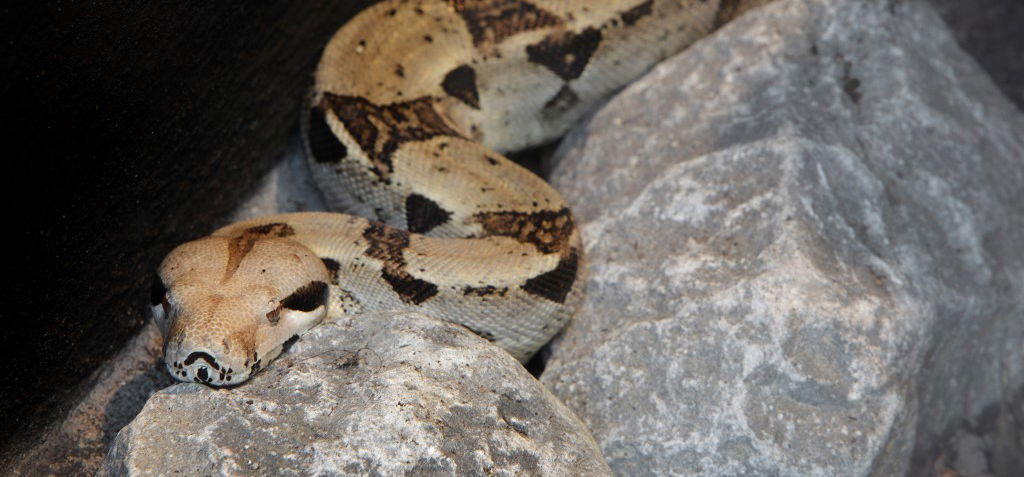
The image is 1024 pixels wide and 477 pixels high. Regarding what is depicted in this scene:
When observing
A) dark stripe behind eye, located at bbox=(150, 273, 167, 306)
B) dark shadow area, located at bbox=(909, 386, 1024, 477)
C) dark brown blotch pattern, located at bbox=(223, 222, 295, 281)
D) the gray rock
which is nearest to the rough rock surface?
dark shadow area, located at bbox=(909, 386, 1024, 477)


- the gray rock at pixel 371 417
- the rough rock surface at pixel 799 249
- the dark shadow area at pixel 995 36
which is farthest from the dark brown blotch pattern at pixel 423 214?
the dark shadow area at pixel 995 36

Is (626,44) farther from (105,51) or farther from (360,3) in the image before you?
(105,51)

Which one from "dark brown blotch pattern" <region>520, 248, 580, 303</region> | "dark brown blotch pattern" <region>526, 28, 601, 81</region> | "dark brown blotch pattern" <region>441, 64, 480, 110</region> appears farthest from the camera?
"dark brown blotch pattern" <region>526, 28, 601, 81</region>

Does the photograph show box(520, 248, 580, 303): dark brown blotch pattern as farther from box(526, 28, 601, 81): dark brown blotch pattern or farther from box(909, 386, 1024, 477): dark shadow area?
box(909, 386, 1024, 477): dark shadow area

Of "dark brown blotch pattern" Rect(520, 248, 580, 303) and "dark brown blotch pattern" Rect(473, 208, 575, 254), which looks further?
"dark brown blotch pattern" Rect(473, 208, 575, 254)

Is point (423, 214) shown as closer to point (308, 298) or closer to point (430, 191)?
point (430, 191)

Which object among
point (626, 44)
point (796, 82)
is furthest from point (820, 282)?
point (626, 44)

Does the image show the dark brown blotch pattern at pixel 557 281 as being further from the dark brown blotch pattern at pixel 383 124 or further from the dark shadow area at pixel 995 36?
the dark shadow area at pixel 995 36
